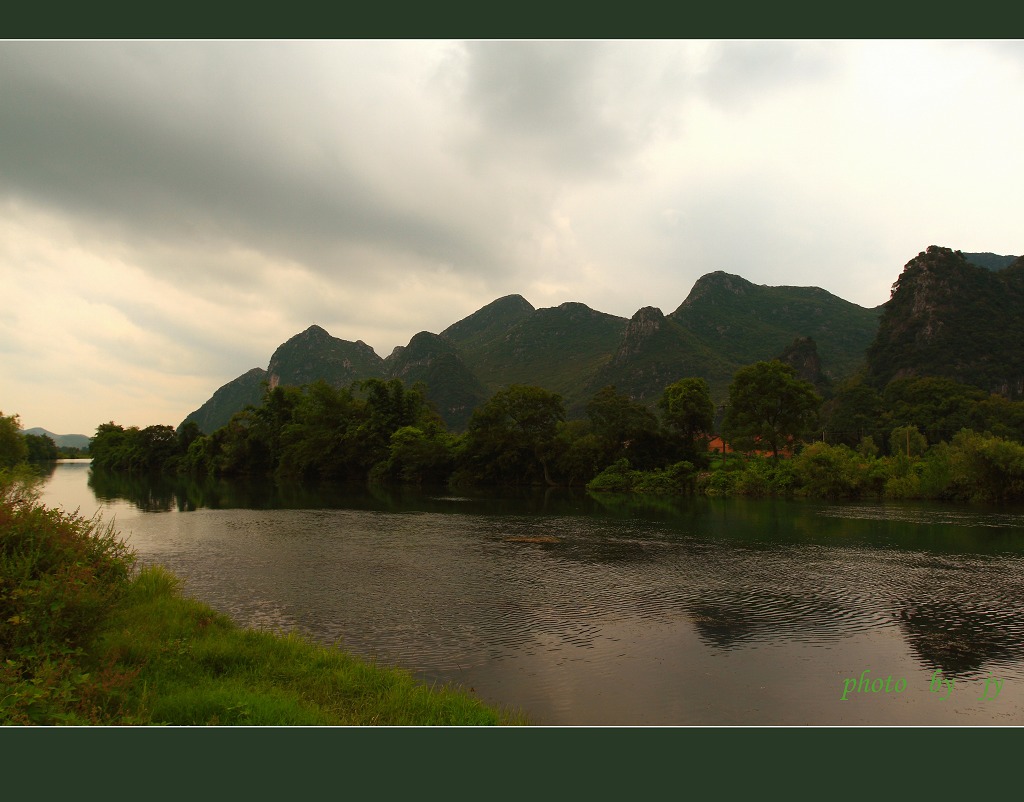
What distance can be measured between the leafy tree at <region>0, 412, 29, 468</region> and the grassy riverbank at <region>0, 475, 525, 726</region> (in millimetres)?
48316

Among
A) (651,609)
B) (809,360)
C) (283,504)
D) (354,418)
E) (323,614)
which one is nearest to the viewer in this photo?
(323,614)

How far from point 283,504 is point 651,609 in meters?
39.7

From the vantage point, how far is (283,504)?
50625 mm

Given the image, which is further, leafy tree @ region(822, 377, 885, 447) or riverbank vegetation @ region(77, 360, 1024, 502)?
leafy tree @ region(822, 377, 885, 447)

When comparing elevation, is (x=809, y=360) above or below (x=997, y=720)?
above

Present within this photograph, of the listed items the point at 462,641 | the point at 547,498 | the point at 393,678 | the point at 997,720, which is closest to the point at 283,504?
the point at 547,498

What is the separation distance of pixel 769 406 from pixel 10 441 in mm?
68490

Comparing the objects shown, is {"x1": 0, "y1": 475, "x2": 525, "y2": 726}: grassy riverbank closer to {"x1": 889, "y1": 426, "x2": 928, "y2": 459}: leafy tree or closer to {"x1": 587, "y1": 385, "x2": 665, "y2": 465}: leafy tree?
{"x1": 587, "y1": 385, "x2": 665, "y2": 465}: leafy tree

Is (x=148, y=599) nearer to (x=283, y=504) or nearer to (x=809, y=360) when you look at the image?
(x=283, y=504)

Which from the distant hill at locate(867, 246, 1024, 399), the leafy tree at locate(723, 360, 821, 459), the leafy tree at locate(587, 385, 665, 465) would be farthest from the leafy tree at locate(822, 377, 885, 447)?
the distant hill at locate(867, 246, 1024, 399)

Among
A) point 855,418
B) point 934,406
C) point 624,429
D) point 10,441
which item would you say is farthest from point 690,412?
point 10,441

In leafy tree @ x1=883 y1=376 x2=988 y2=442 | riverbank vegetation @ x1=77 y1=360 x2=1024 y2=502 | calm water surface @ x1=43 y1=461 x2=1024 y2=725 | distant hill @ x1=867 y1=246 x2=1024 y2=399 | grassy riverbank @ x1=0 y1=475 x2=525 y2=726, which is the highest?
distant hill @ x1=867 y1=246 x2=1024 y2=399

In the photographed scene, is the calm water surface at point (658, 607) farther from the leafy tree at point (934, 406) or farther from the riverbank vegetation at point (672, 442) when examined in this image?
the leafy tree at point (934, 406)

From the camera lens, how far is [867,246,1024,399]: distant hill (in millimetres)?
119375
